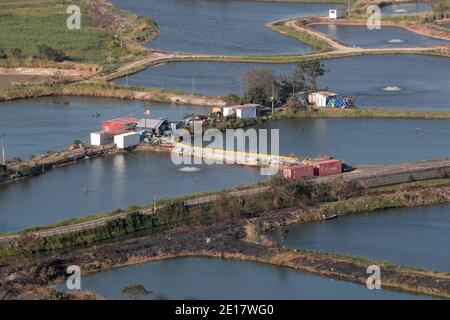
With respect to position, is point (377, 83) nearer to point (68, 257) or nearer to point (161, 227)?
point (161, 227)

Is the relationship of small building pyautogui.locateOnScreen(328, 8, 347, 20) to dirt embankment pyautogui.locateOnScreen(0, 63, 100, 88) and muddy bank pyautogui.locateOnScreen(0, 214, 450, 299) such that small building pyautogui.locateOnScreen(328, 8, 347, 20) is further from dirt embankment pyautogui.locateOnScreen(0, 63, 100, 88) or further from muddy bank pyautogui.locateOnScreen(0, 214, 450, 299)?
muddy bank pyautogui.locateOnScreen(0, 214, 450, 299)

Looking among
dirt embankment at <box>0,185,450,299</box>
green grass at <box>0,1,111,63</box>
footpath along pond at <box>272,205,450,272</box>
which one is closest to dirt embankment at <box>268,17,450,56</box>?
green grass at <box>0,1,111,63</box>
